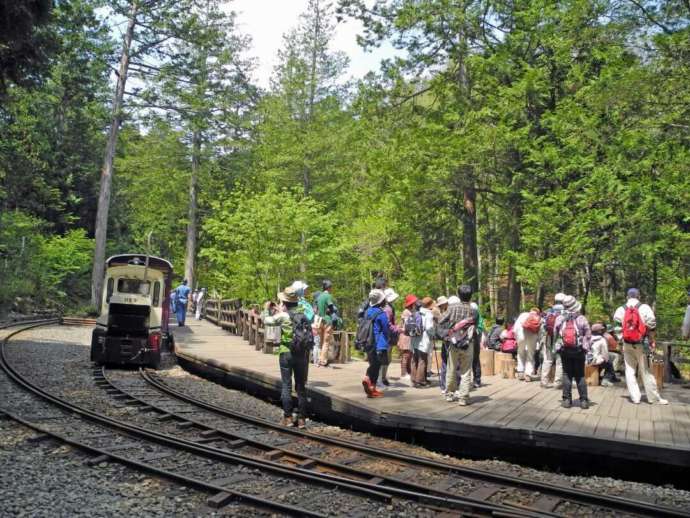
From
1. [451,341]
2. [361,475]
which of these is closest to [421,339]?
[451,341]

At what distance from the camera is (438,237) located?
22906 mm

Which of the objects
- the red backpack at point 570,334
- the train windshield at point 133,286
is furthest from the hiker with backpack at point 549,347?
the train windshield at point 133,286

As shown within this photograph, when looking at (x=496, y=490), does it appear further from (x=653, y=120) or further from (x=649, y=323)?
(x=653, y=120)

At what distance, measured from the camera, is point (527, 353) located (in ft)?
40.5

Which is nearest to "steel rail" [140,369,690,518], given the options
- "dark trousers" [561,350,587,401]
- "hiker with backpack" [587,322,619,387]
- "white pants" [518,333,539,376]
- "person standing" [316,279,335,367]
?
"dark trousers" [561,350,587,401]

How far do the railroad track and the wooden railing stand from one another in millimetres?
5630

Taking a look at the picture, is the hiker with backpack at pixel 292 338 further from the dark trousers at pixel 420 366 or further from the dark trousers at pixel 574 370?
the dark trousers at pixel 574 370

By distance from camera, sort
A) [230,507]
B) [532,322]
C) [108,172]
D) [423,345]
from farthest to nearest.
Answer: [108,172], [532,322], [423,345], [230,507]

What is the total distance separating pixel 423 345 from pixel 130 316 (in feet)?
25.1

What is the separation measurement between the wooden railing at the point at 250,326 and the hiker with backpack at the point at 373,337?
14.6ft

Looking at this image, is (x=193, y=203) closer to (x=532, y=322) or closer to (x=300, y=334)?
(x=532, y=322)

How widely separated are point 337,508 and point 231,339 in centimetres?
1526

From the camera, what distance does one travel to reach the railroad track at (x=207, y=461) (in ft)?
19.1

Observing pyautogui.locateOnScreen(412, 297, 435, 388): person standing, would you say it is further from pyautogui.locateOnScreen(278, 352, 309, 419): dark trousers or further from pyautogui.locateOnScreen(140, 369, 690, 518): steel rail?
pyautogui.locateOnScreen(140, 369, 690, 518): steel rail
